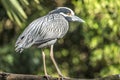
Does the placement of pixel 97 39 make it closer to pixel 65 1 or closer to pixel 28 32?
pixel 65 1

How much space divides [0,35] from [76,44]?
4.66ft

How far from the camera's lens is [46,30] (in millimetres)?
5020

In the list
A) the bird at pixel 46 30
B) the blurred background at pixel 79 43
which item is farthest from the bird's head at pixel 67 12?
the blurred background at pixel 79 43

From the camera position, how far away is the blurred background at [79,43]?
33.1 feet

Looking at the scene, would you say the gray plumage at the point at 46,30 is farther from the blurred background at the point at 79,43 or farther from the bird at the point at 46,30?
the blurred background at the point at 79,43

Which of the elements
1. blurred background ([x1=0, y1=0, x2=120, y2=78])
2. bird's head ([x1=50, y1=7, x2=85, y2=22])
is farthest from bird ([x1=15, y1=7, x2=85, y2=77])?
blurred background ([x1=0, y1=0, x2=120, y2=78])

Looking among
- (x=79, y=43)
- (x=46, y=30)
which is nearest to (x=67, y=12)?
(x=46, y=30)

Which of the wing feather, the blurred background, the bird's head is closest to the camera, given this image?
the wing feather

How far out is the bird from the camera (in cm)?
486

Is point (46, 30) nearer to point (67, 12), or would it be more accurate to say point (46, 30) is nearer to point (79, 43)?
point (67, 12)

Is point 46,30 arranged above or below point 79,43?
above

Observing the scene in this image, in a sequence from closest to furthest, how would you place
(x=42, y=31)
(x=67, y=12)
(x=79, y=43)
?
1. (x=42, y=31)
2. (x=67, y=12)
3. (x=79, y=43)

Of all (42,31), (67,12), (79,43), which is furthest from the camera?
(79,43)

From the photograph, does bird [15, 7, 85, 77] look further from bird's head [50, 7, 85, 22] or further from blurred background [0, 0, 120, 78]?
blurred background [0, 0, 120, 78]
